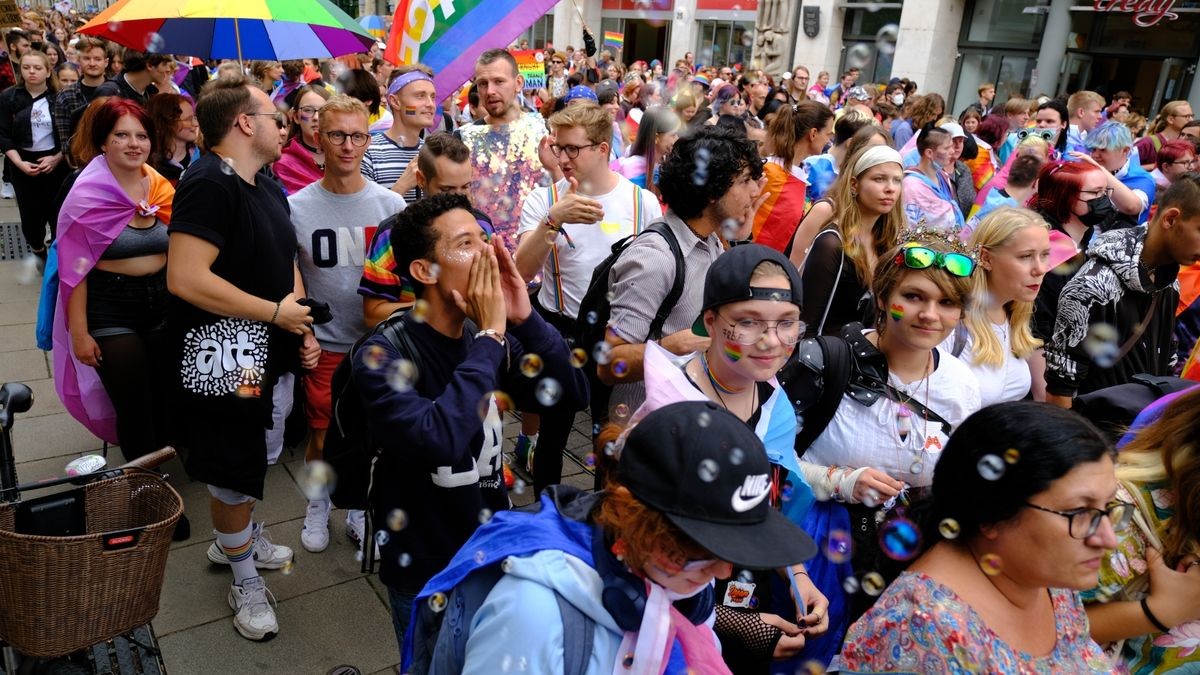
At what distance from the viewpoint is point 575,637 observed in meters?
1.42

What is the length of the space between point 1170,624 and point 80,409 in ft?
14.0

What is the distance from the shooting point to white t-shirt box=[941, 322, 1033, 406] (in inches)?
121

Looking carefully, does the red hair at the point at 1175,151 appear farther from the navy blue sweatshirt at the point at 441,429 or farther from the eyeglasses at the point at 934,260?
the navy blue sweatshirt at the point at 441,429

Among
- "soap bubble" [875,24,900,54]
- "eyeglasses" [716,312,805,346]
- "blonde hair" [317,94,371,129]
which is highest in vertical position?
"soap bubble" [875,24,900,54]

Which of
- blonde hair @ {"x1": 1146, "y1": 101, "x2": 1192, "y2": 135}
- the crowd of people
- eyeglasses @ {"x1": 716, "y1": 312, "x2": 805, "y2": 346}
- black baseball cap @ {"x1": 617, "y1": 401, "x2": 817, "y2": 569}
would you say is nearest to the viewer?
black baseball cap @ {"x1": 617, "y1": 401, "x2": 817, "y2": 569}

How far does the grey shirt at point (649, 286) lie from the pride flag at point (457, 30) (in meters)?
2.37

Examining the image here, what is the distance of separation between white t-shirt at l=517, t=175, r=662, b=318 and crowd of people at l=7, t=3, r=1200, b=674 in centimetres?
2

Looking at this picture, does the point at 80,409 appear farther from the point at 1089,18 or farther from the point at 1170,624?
the point at 1089,18

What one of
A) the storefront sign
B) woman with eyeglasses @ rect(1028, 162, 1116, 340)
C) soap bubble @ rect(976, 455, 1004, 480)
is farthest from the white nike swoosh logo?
the storefront sign

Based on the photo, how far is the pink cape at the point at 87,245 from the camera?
353 cm

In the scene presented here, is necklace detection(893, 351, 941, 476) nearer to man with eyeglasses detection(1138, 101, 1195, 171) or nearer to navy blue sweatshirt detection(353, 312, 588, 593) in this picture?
navy blue sweatshirt detection(353, 312, 588, 593)

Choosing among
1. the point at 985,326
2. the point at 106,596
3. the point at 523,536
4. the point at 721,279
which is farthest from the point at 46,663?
the point at 985,326

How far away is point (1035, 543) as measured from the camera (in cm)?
175

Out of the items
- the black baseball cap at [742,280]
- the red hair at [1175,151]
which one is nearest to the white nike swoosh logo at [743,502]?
the black baseball cap at [742,280]
